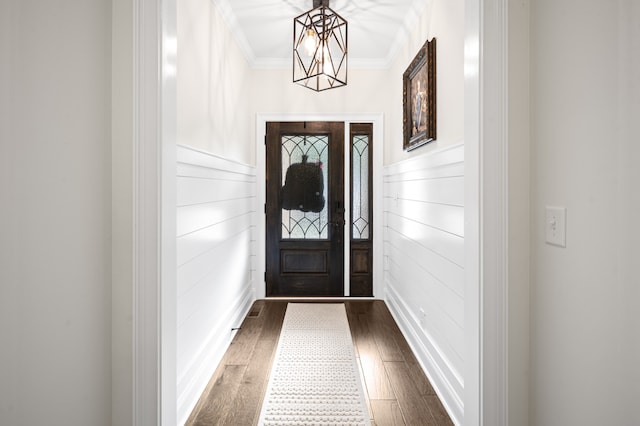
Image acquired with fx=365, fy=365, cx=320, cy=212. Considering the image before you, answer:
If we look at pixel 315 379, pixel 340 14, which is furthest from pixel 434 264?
pixel 340 14

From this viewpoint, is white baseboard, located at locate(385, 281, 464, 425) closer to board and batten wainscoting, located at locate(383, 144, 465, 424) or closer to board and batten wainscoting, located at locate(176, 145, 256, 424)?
board and batten wainscoting, located at locate(383, 144, 465, 424)

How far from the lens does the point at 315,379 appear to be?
7.36ft

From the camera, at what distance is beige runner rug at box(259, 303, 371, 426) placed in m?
1.86

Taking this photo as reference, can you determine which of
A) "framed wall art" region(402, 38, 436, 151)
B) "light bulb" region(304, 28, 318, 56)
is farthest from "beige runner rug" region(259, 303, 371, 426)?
"light bulb" region(304, 28, 318, 56)

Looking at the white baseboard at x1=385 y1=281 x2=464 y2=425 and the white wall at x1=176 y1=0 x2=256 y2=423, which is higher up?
the white wall at x1=176 y1=0 x2=256 y2=423

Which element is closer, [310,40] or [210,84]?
[210,84]
